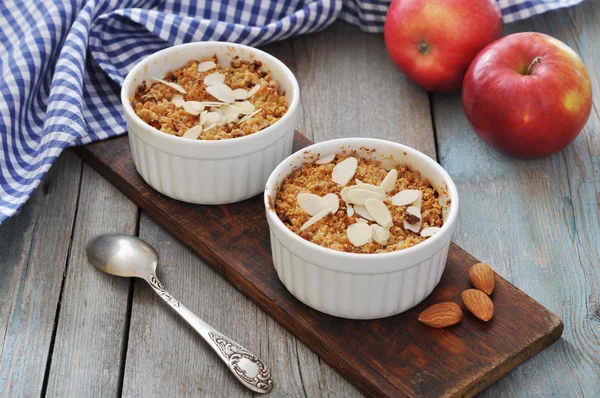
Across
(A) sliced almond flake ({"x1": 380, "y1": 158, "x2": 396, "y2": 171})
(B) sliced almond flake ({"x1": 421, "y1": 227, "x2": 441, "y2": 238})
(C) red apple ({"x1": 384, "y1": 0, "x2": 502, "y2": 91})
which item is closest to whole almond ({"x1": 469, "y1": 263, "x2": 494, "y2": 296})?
(B) sliced almond flake ({"x1": 421, "y1": 227, "x2": 441, "y2": 238})

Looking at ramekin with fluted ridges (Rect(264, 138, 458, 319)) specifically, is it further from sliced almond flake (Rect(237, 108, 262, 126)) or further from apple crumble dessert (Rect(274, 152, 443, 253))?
sliced almond flake (Rect(237, 108, 262, 126))

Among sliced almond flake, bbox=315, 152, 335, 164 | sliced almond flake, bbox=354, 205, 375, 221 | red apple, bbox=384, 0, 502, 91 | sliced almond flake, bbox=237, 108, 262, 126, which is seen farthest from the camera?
red apple, bbox=384, 0, 502, 91

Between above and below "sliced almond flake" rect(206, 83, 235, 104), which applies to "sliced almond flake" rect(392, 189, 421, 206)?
above

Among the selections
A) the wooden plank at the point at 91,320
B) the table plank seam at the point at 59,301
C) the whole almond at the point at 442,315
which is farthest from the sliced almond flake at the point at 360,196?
the table plank seam at the point at 59,301

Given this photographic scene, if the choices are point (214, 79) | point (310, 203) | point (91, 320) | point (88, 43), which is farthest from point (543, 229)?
point (88, 43)

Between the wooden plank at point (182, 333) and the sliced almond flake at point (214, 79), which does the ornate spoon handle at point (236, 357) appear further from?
the sliced almond flake at point (214, 79)

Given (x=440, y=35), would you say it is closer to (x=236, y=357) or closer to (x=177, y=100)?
(x=177, y=100)

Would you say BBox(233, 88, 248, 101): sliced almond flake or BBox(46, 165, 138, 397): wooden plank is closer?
BBox(46, 165, 138, 397): wooden plank
